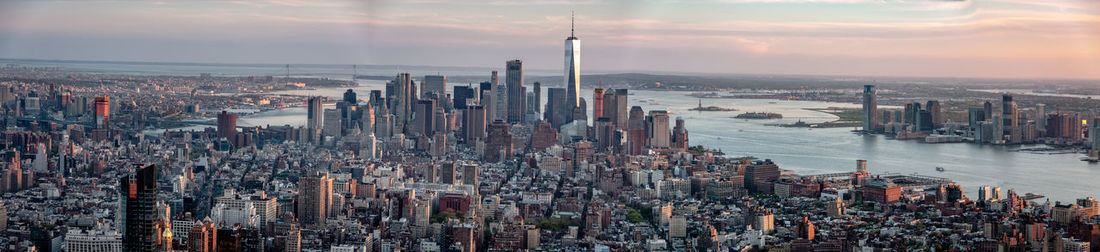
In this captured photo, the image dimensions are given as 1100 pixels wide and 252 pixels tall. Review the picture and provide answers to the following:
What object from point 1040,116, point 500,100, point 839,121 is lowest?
point 839,121

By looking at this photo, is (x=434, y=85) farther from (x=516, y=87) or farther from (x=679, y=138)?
(x=679, y=138)

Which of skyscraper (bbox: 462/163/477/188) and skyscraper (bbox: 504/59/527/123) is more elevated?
skyscraper (bbox: 504/59/527/123)

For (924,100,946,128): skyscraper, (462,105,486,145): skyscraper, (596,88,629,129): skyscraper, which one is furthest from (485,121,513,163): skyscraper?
(924,100,946,128): skyscraper

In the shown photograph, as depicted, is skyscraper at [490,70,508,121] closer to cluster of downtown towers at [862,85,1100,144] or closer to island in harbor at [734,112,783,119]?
island in harbor at [734,112,783,119]

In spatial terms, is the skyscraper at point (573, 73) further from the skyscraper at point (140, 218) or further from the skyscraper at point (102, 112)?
the skyscraper at point (140, 218)

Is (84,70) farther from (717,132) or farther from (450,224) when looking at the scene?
(450,224)

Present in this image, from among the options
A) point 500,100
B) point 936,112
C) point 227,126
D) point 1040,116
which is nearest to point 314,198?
point 227,126

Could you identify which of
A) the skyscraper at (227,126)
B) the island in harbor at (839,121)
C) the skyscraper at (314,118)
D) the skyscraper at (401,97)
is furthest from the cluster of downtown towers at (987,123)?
the skyscraper at (227,126)
